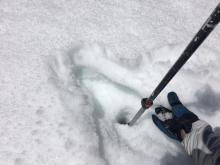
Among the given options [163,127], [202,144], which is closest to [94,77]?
[163,127]

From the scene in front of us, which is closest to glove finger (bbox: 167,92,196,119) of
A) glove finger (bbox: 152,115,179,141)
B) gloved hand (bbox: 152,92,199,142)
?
Answer: gloved hand (bbox: 152,92,199,142)

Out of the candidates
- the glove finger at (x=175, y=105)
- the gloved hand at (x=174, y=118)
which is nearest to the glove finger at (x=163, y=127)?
the gloved hand at (x=174, y=118)

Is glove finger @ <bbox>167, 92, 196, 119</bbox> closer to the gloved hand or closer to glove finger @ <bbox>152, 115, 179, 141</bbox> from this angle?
the gloved hand

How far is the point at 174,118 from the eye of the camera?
1774 mm

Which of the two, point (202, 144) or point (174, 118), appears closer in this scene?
point (202, 144)

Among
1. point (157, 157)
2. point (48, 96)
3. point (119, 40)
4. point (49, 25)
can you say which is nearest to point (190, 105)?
point (157, 157)

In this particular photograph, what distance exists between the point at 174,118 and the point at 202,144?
0.31 metres

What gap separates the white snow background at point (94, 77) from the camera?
142cm

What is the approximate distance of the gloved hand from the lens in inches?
65.9

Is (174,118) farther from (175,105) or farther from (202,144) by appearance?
(202,144)

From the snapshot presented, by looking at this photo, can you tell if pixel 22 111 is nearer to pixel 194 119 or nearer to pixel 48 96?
pixel 48 96

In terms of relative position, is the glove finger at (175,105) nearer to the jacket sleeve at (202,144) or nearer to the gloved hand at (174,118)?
the gloved hand at (174,118)

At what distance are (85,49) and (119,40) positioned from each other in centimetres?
24

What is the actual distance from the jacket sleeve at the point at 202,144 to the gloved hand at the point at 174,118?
0.19 ft
